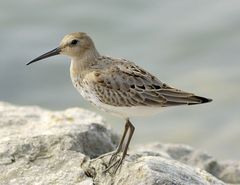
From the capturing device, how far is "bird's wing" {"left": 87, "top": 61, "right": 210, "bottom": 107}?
8.52 meters

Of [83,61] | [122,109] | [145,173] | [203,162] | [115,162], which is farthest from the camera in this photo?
[203,162]

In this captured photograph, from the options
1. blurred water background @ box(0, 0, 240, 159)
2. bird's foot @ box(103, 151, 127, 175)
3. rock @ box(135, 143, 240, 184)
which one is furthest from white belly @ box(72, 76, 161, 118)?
blurred water background @ box(0, 0, 240, 159)

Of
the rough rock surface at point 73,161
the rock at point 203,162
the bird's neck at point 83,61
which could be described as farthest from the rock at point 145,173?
the rock at point 203,162

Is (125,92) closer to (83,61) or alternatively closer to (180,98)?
(180,98)

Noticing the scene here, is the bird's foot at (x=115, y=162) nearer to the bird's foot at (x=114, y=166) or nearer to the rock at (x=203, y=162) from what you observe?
the bird's foot at (x=114, y=166)

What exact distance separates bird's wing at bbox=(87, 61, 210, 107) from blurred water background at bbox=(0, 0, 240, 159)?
6.59 metres

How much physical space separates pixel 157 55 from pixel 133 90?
940 cm

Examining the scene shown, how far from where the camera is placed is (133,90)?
28.1 feet

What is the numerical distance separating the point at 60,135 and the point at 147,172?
56.9 inches

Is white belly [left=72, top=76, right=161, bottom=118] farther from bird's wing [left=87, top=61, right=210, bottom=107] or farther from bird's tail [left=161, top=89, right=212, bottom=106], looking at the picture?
bird's tail [left=161, top=89, right=212, bottom=106]

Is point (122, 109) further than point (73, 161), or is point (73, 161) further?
point (122, 109)

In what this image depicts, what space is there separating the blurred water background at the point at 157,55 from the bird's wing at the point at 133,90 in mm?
6594

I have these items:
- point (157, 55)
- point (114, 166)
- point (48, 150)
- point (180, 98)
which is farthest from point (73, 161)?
point (157, 55)

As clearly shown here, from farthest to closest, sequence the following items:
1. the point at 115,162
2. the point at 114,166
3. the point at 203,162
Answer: the point at 203,162 < the point at 115,162 < the point at 114,166
